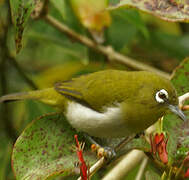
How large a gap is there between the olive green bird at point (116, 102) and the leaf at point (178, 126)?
0.06 metres

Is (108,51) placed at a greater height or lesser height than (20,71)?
greater

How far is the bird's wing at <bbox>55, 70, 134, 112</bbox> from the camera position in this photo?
1.90 m

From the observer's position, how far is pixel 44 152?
1.63 m

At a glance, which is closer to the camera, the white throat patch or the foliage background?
the white throat patch

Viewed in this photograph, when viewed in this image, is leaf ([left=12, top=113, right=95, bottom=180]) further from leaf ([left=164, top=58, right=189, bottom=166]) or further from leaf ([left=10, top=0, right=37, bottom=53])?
leaf ([left=10, top=0, right=37, bottom=53])

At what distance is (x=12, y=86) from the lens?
303cm

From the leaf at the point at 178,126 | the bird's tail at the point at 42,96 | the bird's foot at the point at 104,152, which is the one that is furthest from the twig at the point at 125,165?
the bird's tail at the point at 42,96

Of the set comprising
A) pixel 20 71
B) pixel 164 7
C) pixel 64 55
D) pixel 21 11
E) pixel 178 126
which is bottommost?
pixel 64 55

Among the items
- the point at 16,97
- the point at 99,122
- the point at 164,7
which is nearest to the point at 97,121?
the point at 99,122

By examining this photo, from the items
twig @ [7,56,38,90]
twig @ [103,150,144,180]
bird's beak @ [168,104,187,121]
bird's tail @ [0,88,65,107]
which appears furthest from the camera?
twig @ [7,56,38,90]

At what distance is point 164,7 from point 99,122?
652 millimetres

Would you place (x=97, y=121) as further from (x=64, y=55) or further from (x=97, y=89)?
(x=64, y=55)

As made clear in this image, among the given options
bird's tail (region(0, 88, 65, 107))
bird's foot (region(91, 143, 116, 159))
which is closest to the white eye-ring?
bird's foot (region(91, 143, 116, 159))

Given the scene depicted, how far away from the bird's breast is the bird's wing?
0.12 ft
